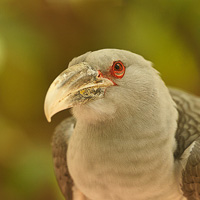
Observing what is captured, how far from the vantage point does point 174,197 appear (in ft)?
4.75

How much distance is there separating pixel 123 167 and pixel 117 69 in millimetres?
313

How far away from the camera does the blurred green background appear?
2281 millimetres

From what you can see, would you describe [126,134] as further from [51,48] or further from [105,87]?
[51,48]

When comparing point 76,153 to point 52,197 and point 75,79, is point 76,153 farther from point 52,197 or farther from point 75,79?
point 52,197

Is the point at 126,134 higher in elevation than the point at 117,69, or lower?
lower

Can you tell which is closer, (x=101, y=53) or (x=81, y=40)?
(x=101, y=53)

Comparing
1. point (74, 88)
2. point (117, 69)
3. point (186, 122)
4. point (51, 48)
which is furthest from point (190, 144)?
point (51, 48)

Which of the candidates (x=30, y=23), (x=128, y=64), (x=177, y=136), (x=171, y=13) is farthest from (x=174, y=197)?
(x=30, y=23)

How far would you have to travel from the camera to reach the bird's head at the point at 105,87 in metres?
1.16

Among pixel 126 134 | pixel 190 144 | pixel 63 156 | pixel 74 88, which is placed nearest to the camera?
pixel 74 88

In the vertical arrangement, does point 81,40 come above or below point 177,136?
above

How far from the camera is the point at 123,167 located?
133 centimetres

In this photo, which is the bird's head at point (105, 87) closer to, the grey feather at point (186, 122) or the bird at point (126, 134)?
the bird at point (126, 134)

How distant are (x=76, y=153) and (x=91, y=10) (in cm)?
124
